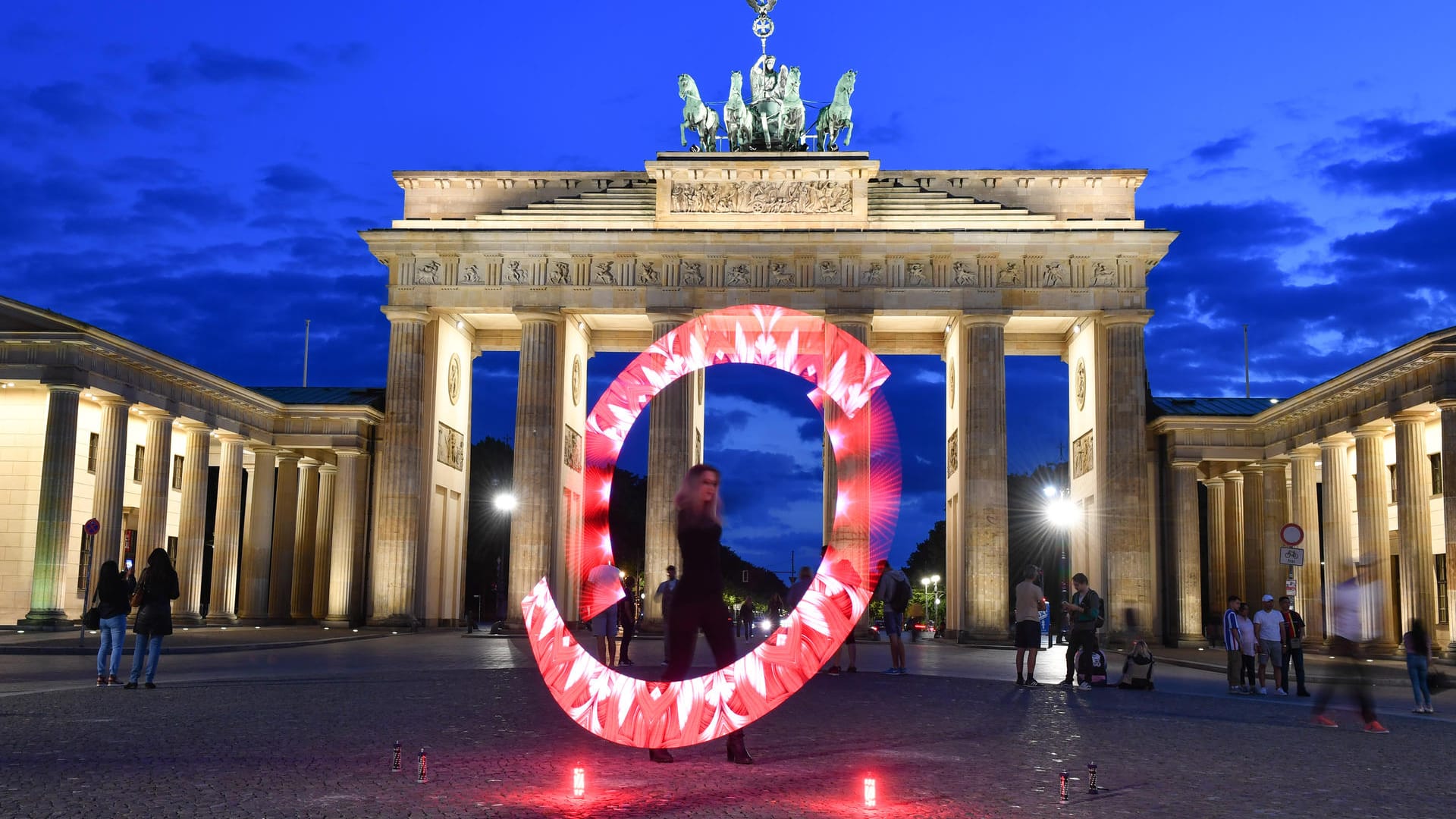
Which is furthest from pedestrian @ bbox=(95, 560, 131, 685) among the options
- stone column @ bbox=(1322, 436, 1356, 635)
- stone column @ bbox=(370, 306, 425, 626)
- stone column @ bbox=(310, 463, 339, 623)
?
stone column @ bbox=(1322, 436, 1356, 635)

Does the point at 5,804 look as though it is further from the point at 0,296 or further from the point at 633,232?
the point at 633,232

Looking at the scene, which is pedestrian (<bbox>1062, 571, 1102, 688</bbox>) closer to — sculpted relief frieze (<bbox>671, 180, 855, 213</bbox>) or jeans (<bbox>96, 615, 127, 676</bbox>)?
jeans (<bbox>96, 615, 127, 676</bbox>)

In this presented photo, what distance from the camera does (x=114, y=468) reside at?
4278 centimetres

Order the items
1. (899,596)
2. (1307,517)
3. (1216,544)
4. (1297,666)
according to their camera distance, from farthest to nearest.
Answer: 1. (1216,544)
2. (1307,517)
3. (899,596)
4. (1297,666)

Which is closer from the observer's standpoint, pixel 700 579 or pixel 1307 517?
pixel 700 579

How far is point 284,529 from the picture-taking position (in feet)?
182

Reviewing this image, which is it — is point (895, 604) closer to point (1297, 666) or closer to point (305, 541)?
point (1297, 666)

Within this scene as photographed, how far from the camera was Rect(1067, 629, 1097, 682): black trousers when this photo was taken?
2489cm

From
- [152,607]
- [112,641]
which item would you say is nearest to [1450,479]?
[152,607]

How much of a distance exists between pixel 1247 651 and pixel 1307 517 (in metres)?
27.5

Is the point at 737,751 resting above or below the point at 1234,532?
below

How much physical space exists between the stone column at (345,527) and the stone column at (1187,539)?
31611 millimetres

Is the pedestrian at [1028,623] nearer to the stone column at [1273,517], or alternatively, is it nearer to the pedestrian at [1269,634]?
the pedestrian at [1269,634]

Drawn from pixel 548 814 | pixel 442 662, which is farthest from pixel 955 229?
pixel 548 814
